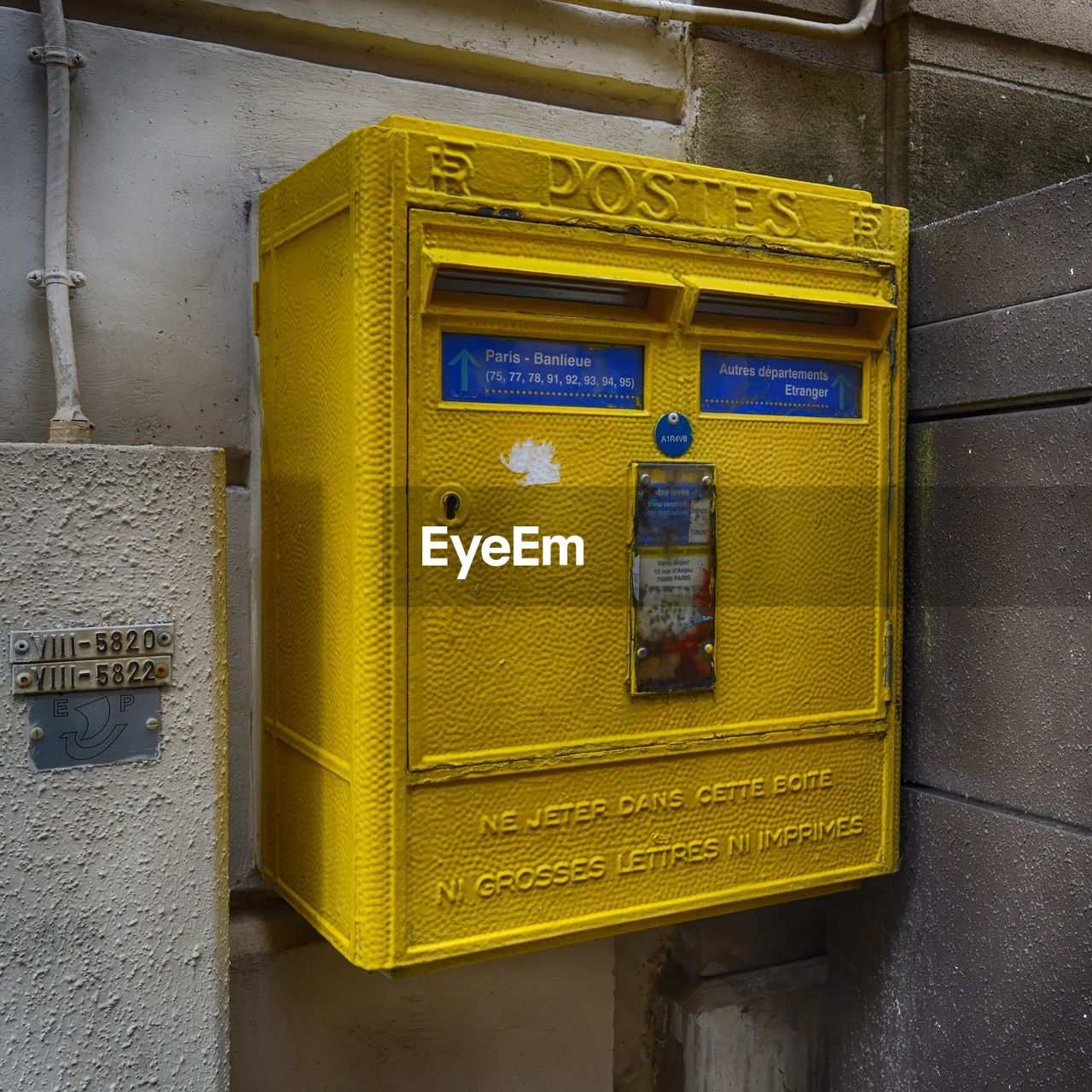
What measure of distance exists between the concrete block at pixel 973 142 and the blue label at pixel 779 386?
81 centimetres

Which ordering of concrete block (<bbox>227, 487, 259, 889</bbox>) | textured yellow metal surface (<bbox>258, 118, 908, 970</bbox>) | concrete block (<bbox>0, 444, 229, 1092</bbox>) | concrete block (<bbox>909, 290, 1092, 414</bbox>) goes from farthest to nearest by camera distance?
1. concrete block (<bbox>227, 487, 259, 889</bbox>)
2. concrete block (<bbox>909, 290, 1092, 414</bbox>)
3. textured yellow metal surface (<bbox>258, 118, 908, 970</bbox>)
4. concrete block (<bbox>0, 444, 229, 1092</bbox>)

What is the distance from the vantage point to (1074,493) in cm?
199

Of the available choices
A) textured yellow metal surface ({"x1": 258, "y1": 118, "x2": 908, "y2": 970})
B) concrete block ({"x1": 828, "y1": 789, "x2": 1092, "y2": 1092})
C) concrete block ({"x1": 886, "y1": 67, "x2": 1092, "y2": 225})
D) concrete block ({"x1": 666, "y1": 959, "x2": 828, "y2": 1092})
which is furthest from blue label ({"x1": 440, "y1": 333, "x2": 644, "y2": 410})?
concrete block ({"x1": 666, "y1": 959, "x2": 828, "y2": 1092})

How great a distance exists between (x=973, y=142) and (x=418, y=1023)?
8.51 ft

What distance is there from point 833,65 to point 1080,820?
74.8 inches

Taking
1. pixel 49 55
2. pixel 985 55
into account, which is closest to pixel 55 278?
pixel 49 55

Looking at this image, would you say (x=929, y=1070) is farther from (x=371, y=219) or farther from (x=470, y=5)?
(x=470, y=5)

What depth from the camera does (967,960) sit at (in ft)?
7.31

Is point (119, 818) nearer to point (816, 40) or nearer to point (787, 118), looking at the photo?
point (787, 118)

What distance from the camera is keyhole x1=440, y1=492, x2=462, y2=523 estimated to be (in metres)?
1.84

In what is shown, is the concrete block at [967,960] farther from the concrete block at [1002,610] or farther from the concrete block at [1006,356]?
the concrete block at [1006,356]

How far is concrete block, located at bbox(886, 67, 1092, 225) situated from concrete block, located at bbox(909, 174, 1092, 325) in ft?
1.78

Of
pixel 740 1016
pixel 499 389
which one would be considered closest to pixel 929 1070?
pixel 740 1016

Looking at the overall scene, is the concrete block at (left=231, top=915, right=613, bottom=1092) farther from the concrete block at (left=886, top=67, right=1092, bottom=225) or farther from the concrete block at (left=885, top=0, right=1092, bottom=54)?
the concrete block at (left=885, top=0, right=1092, bottom=54)
